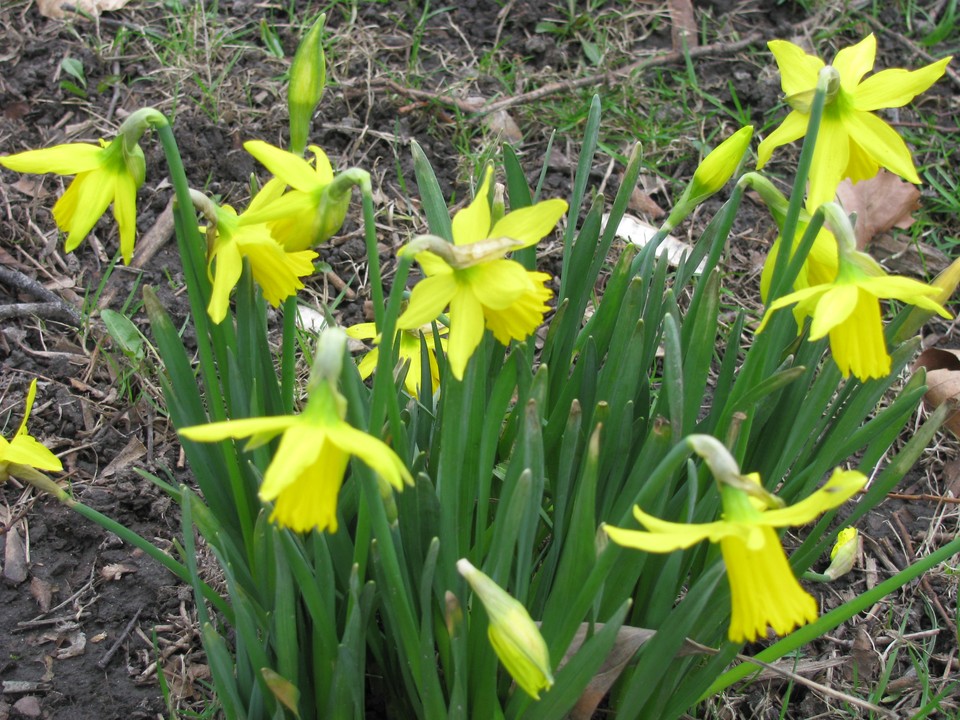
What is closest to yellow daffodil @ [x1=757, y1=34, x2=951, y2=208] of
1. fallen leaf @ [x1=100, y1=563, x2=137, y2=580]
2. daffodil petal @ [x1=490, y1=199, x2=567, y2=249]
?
daffodil petal @ [x1=490, y1=199, x2=567, y2=249]

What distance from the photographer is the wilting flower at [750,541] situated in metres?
1.07

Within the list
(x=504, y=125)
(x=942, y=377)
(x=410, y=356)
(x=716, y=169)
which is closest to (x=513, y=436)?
(x=410, y=356)

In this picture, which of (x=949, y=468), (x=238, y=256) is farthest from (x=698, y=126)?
(x=238, y=256)

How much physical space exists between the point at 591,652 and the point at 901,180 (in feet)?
8.01

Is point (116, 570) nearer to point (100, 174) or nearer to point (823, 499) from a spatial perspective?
point (100, 174)

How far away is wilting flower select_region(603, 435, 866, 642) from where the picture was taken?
3.51ft

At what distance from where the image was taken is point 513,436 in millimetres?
1881

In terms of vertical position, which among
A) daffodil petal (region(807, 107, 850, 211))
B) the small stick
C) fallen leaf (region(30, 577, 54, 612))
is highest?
daffodil petal (region(807, 107, 850, 211))

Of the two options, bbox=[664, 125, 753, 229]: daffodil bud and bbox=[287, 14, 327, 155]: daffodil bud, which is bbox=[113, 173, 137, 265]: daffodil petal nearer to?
bbox=[287, 14, 327, 155]: daffodil bud

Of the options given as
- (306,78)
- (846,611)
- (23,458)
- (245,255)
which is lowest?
(846,611)

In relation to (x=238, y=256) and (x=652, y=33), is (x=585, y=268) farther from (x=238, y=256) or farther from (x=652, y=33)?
(x=652, y=33)

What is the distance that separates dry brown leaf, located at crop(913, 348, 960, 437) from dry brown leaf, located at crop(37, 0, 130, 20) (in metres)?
2.90

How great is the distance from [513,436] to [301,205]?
2.52 feet

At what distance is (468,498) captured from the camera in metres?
1.59
